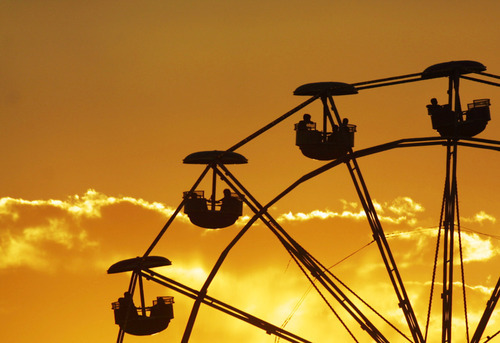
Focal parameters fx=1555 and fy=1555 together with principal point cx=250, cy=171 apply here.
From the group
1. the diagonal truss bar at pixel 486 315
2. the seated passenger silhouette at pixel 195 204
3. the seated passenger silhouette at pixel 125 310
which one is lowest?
the diagonal truss bar at pixel 486 315

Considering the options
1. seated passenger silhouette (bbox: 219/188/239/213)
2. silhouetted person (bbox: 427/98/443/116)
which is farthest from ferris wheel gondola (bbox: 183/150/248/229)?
silhouetted person (bbox: 427/98/443/116)

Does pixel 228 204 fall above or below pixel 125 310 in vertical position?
above

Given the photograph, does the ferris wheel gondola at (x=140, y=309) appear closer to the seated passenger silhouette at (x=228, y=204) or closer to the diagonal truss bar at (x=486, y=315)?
the seated passenger silhouette at (x=228, y=204)

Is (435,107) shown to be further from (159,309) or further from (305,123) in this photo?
(159,309)

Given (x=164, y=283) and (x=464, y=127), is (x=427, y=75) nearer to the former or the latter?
(x=464, y=127)

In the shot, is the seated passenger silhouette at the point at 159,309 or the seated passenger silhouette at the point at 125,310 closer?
the seated passenger silhouette at the point at 125,310

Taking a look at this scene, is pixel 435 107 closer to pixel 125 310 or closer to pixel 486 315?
pixel 486 315

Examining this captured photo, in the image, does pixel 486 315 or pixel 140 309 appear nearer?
pixel 486 315

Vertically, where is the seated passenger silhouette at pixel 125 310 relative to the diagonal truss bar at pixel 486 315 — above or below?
above

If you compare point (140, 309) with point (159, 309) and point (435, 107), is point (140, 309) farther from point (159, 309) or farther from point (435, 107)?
point (435, 107)

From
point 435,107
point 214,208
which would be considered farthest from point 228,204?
point 435,107

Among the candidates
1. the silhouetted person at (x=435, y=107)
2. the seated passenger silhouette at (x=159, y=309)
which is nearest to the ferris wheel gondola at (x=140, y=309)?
the seated passenger silhouette at (x=159, y=309)

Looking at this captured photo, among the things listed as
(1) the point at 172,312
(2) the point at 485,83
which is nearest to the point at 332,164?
(2) the point at 485,83

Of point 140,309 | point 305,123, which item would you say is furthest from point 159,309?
point 305,123
